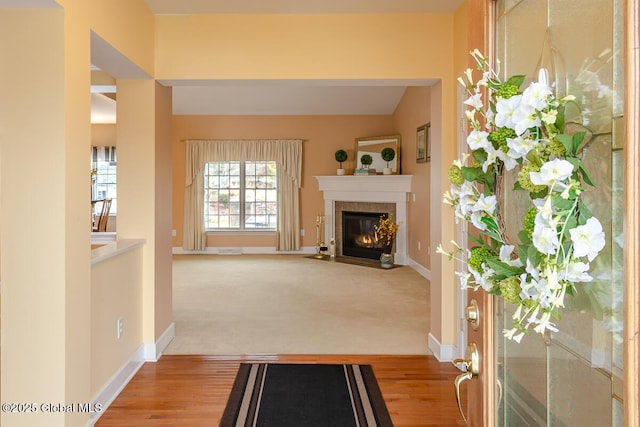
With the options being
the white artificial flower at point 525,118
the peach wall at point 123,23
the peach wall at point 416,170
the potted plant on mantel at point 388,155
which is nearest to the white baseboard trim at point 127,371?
the peach wall at point 123,23

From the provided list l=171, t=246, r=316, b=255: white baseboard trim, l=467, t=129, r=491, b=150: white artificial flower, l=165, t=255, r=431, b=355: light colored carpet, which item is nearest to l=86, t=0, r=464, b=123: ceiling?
l=165, t=255, r=431, b=355: light colored carpet

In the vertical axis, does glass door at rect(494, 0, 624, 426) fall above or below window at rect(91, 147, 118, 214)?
below

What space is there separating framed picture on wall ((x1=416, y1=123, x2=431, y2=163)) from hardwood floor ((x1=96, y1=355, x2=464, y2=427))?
3702mm

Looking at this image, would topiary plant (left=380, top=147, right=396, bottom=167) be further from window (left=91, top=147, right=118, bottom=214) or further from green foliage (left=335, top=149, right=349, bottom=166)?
window (left=91, top=147, right=118, bottom=214)

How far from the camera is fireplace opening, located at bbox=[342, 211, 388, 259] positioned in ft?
27.3

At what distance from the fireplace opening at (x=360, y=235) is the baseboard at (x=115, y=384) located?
207 inches

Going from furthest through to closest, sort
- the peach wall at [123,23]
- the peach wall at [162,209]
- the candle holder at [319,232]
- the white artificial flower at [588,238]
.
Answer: the candle holder at [319,232] < the peach wall at [162,209] < the peach wall at [123,23] < the white artificial flower at [588,238]

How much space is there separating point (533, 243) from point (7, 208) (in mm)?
2209

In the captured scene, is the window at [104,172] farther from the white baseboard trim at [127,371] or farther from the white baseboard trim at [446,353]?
the white baseboard trim at [446,353]

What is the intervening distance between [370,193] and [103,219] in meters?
4.59

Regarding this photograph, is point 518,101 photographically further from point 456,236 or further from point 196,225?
point 196,225

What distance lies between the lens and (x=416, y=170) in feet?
24.2

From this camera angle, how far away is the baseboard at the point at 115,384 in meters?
2.73

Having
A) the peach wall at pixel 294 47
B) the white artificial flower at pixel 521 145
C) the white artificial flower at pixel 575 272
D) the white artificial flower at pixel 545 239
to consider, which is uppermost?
the peach wall at pixel 294 47
